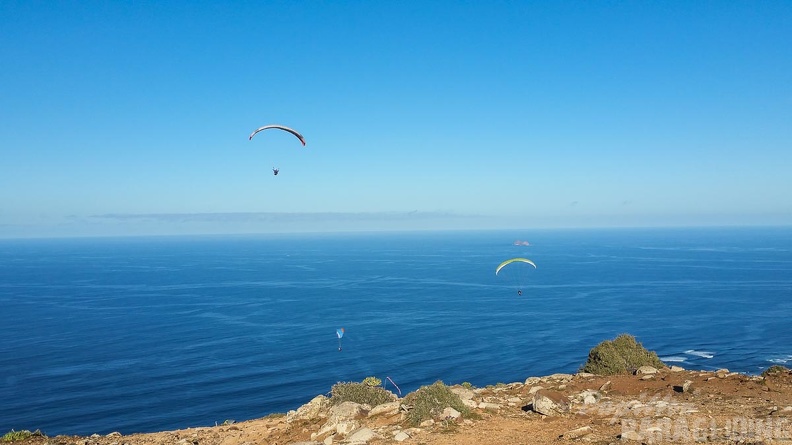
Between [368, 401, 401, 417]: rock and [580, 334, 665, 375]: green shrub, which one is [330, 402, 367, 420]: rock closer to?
[368, 401, 401, 417]: rock

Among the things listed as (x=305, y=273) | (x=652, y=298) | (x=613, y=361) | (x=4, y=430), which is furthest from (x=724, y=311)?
(x=305, y=273)

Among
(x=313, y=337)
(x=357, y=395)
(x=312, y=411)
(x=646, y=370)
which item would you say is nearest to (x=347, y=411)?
(x=357, y=395)

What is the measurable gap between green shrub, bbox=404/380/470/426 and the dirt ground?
362 millimetres

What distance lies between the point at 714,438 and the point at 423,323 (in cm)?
7931

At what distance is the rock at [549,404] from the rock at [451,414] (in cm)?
275

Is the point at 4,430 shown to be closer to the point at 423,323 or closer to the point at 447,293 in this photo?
the point at 423,323

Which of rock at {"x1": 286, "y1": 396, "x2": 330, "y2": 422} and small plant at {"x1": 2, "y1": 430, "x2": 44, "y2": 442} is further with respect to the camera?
rock at {"x1": 286, "y1": 396, "x2": 330, "y2": 422}

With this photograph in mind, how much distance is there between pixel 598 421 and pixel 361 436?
7307 mm

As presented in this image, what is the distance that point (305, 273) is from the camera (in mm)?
189750

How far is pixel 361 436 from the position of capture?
14484 millimetres

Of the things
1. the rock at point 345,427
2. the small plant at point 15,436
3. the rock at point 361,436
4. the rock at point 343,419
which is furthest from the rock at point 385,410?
the small plant at point 15,436

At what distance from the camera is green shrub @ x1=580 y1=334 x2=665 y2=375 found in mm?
23094

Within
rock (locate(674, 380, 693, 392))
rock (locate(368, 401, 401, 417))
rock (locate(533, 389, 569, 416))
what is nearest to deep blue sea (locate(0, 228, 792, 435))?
rock (locate(368, 401, 401, 417))

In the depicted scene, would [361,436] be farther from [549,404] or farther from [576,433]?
[549,404]
